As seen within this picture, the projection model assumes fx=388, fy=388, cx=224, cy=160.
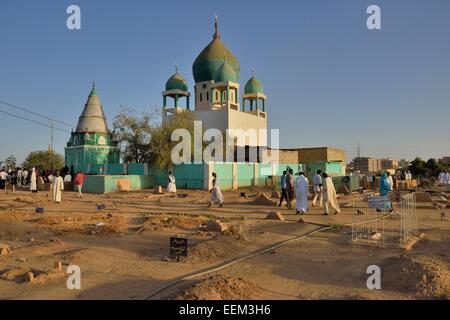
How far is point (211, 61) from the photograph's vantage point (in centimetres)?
3800

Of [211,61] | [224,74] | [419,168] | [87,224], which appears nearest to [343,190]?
[87,224]

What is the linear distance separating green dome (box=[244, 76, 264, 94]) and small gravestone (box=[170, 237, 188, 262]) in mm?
35567

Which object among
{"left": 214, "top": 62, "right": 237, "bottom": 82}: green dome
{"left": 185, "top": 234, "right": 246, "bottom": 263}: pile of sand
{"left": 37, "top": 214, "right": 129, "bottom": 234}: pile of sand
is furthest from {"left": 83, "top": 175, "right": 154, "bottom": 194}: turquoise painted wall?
{"left": 185, "top": 234, "right": 246, "bottom": 263}: pile of sand

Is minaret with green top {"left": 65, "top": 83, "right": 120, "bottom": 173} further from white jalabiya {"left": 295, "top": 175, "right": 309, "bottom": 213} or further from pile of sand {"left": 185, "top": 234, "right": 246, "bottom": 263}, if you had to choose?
pile of sand {"left": 185, "top": 234, "right": 246, "bottom": 263}

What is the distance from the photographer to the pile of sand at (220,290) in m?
4.52

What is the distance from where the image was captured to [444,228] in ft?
32.9

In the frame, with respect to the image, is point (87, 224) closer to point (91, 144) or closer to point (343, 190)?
point (343, 190)

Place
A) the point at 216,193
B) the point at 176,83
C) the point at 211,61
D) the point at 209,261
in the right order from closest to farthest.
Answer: the point at 209,261 → the point at 216,193 → the point at 176,83 → the point at 211,61

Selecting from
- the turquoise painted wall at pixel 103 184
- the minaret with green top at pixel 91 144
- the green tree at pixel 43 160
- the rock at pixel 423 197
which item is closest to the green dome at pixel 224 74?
the minaret with green top at pixel 91 144

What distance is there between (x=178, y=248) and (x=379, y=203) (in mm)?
8194

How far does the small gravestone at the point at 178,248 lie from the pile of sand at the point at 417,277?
3.19 m
